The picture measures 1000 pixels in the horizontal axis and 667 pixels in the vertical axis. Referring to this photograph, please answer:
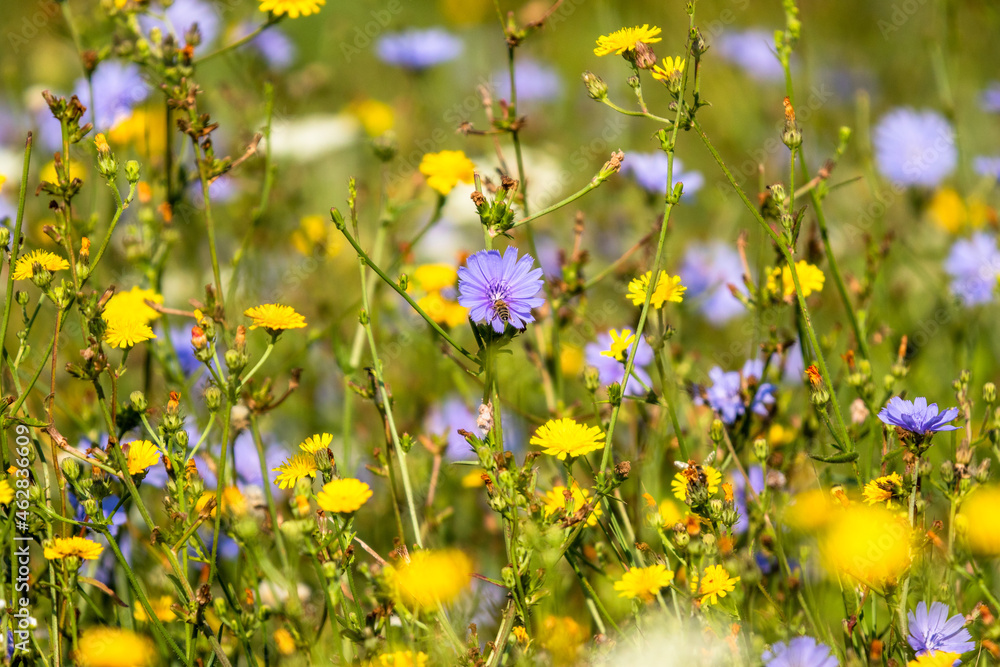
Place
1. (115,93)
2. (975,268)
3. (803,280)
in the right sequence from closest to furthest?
(803,280)
(975,268)
(115,93)

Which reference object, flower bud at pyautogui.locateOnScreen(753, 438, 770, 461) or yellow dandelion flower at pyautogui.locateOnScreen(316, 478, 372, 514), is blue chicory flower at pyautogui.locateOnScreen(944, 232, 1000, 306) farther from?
yellow dandelion flower at pyautogui.locateOnScreen(316, 478, 372, 514)

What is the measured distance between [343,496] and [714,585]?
49 centimetres

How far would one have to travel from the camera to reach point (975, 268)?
223cm

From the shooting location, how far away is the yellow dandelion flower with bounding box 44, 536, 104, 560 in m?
1.17

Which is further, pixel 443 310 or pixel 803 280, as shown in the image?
pixel 443 310

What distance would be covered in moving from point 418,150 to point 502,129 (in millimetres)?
2149

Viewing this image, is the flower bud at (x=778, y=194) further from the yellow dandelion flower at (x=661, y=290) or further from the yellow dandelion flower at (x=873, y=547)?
the yellow dandelion flower at (x=873, y=547)

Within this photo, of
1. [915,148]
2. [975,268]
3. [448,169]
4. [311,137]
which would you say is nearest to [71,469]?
[448,169]

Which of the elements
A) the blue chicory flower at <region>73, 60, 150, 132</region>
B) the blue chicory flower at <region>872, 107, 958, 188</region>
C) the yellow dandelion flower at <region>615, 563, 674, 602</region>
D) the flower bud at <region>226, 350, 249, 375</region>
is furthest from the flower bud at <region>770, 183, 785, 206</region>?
the blue chicory flower at <region>872, 107, 958, 188</region>

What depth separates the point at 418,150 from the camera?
3.68 metres

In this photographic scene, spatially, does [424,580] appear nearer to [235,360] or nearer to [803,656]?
[235,360]

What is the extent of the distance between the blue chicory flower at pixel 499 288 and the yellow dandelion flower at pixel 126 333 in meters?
0.51

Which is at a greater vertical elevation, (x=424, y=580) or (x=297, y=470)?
(x=297, y=470)

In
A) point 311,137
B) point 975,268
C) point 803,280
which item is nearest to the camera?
point 803,280
